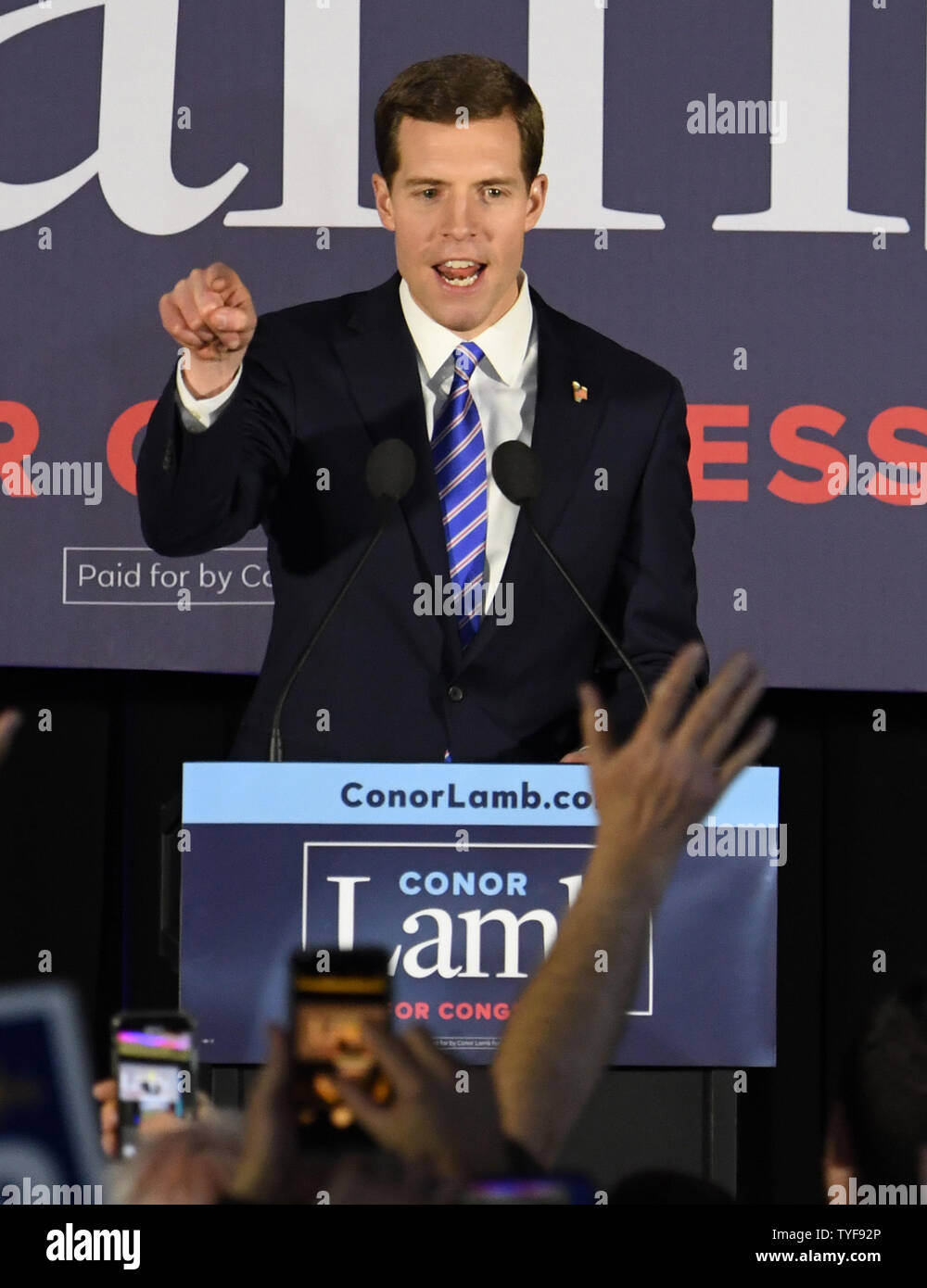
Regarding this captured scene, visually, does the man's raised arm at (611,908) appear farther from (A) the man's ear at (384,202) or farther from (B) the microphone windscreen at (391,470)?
(A) the man's ear at (384,202)

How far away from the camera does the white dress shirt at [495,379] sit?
301cm

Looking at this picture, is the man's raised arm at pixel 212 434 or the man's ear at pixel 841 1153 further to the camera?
the man's raised arm at pixel 212 434

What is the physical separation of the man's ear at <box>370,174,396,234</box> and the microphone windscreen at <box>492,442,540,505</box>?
100cm

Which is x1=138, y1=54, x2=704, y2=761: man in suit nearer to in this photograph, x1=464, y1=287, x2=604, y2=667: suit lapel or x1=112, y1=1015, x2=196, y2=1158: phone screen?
x1=464, y1=287, x2=604, y2=667: suit lapel

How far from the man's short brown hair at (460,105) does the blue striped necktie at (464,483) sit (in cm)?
37

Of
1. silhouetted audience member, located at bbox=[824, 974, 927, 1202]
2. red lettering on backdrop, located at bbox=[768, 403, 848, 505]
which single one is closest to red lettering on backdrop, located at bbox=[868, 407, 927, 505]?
red lettering on backdrop, located at bbox=[768, 403, 848, 505]

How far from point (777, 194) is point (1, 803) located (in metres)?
1.86

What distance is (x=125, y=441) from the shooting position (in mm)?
3514

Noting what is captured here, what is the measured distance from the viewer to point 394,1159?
3.09ft

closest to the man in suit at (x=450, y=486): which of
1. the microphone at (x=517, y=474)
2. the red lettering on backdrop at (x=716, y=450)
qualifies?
the red lettering on backdrop at (x=716, y=450)

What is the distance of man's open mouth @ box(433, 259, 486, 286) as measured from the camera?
3.19 meters
